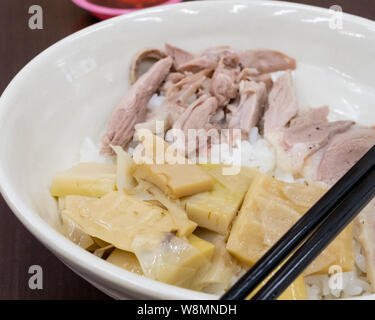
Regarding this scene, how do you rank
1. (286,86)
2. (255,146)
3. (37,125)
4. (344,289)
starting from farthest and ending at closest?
(286,86)
(255,146)
(37,125)
(344,289)

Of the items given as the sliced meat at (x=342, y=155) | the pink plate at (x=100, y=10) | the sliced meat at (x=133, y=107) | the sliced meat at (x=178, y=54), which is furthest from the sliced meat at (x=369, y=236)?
the pink plate at (x=100, y=10)

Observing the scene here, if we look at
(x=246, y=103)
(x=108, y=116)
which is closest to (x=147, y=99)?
(x=108, y=116)

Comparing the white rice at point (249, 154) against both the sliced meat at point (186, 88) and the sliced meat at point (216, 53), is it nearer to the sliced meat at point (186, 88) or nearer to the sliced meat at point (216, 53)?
the sliced meat at point (186, 88)

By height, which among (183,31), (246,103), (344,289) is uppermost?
(183,31)

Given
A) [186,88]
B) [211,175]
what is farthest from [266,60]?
[211,175]

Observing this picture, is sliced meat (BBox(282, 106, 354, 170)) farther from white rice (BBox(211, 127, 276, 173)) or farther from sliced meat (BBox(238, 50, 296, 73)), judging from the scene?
sliced meat (BBox(238, 50, 296, 73))

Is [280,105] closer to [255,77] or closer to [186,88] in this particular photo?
[255,77]

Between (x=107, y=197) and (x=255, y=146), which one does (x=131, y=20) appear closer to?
(x=255, y=146)

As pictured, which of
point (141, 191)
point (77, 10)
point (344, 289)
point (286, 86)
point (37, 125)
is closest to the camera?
point (344, 289)
